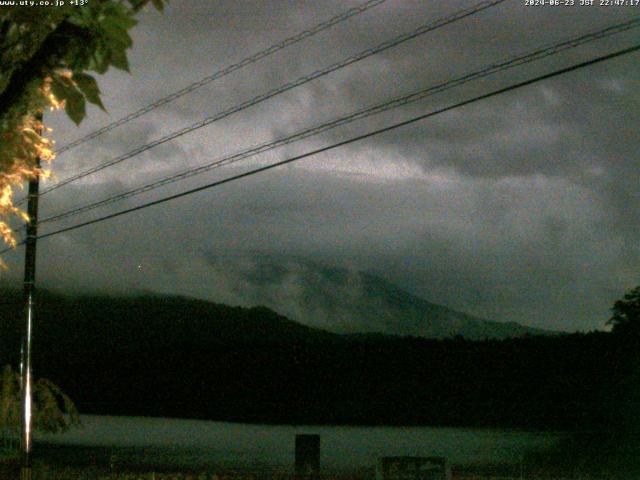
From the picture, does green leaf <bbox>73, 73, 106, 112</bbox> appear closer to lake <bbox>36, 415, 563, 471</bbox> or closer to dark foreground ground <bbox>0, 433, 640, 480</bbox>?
dark foreground ground <bbox>0, 433, 640, 480</bbox>

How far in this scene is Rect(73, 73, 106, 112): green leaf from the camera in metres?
4.44

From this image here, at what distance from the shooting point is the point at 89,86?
14.6ft

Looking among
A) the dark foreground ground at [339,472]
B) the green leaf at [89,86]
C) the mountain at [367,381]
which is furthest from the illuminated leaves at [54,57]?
the mountain at [367,381]

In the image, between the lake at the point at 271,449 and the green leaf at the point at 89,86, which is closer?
the green leaf at the point at 89,86

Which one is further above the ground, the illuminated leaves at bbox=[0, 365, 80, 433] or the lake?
the illuminated leaves at bbox=[0, 365, 80, 433]

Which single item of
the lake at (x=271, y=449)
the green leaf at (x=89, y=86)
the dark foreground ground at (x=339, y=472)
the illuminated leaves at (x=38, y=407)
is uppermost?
the green leaf at (x=89, y=86)

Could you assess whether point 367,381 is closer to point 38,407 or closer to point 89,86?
point 38,407

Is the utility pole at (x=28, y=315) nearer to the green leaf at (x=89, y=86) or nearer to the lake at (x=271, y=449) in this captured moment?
the lake at (x=271, y=449)

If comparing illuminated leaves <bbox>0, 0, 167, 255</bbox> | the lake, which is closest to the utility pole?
the lake

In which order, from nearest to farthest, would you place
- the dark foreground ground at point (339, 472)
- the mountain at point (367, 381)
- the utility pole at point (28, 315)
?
the utility pole at point (28, 315)
the dark foreground ground at point (339, 472)
the mountain at point (367, 381)

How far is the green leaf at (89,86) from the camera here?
4.44 m

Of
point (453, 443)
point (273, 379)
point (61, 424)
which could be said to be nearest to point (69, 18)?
point (61, 424)

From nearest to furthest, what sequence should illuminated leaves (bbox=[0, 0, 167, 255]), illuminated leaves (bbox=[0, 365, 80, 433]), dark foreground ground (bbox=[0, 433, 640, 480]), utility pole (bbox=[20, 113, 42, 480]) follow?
1. illuminated leaves (bbox=[0, 0, 167, 255])
2. utility pole (bbox=[20, 113, 42, 480])
3. dark foreground ground (bbox=[0, 433, 640, 480])
4. illuminated leaves (bbox=[0, 365, 80, 433])

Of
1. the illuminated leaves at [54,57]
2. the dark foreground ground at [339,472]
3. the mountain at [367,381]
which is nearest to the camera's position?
the illuminated leaves at [54,57]
